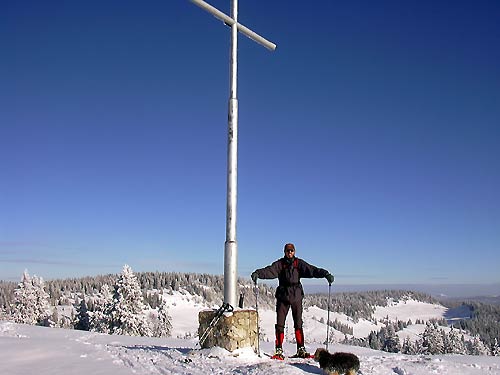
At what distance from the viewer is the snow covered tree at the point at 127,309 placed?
42312 millimetres

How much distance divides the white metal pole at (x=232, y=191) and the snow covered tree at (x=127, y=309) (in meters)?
35.9

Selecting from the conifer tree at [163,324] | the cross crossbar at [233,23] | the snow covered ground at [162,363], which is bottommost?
the conifer tree at [163,324]

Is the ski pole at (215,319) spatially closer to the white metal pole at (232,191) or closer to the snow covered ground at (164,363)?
the white metal pole at (232,191)

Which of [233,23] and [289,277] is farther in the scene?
[233,23]

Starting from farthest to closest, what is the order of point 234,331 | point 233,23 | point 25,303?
1. point 25,303
2. point 233,23
3. point 234,331

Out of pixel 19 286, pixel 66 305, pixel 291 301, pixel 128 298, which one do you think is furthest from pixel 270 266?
pixel 66 305

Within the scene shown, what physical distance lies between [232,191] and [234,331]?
9.55ft

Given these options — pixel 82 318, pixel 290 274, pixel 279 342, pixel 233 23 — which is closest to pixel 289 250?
pixel 290 274

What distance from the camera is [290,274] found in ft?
31.3

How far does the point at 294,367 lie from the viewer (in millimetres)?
7598

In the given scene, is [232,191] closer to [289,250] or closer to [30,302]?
[289,250]

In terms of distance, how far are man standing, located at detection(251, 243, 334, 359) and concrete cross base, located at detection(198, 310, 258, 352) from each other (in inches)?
24.8

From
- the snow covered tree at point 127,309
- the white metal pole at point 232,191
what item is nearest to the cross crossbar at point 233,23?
the white metal pole at point 232,191

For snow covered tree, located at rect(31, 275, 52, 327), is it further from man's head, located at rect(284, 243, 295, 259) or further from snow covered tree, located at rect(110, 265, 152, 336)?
man's head, located at rect(284, 243, 295, 259)
